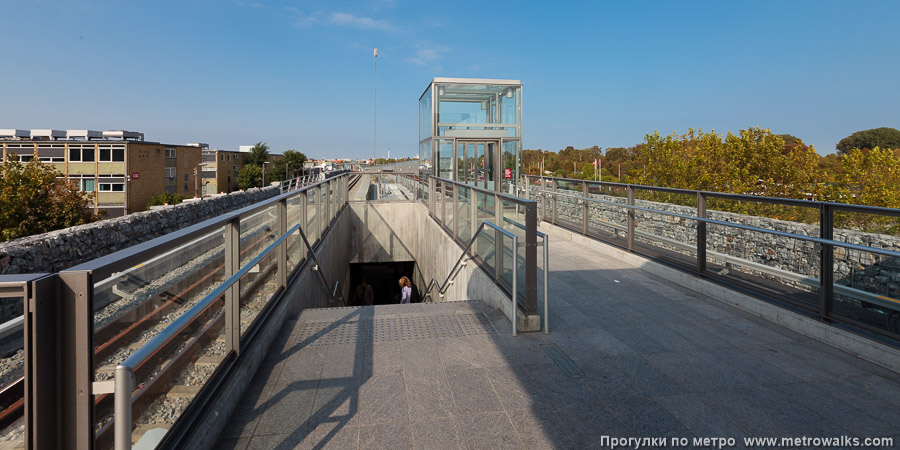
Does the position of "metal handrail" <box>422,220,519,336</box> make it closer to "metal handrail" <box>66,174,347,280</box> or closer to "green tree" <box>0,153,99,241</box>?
"metal handrail" <box>66,174,347,280</box>

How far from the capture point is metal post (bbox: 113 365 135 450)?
1586 millimetres

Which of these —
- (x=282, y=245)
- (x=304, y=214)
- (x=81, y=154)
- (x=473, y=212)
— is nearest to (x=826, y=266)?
(x=473, y=212)

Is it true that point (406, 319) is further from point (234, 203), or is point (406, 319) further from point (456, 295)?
point (234, 203)

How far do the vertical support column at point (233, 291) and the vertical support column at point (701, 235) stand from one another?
5.12 meters

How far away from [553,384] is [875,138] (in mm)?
86684

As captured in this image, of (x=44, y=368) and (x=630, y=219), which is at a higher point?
(x=630, y=219)

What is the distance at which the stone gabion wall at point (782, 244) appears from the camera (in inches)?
144

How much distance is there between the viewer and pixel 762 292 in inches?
193

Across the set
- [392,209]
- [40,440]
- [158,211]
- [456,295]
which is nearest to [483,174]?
[392,209]

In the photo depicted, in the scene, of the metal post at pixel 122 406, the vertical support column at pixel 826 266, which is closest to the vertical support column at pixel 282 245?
the metal post at pixel 122 406

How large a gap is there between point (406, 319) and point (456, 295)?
3289 millimetres

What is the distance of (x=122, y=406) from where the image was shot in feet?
5.26

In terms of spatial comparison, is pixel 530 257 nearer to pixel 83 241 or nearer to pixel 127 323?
pixel 127 323

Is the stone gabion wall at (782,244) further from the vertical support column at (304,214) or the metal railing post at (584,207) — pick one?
the vertical support column at (304,214)
